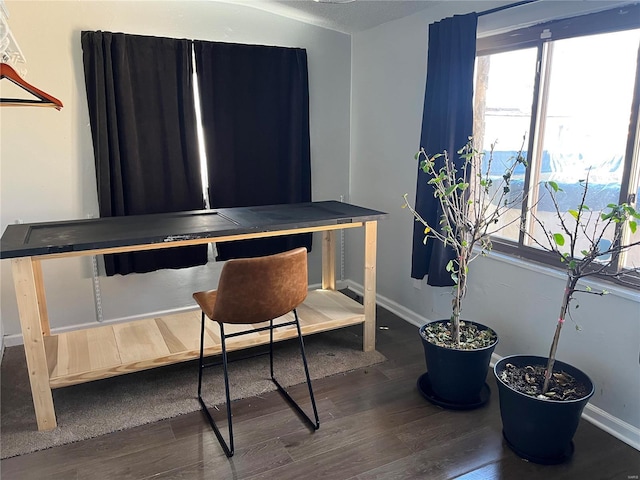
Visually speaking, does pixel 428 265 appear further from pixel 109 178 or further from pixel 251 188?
pixel 109 178

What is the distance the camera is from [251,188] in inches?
138

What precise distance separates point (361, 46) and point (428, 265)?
1805mm

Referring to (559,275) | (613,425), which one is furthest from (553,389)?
(559,275)

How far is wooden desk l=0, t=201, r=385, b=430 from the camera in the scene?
2.11 meters

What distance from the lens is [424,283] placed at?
3303 millimetres

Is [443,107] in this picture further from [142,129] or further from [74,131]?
[74,131]

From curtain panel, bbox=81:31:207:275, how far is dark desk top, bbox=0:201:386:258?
1.64 ft

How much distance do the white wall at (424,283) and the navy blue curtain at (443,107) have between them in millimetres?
168

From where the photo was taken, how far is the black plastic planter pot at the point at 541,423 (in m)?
1.92

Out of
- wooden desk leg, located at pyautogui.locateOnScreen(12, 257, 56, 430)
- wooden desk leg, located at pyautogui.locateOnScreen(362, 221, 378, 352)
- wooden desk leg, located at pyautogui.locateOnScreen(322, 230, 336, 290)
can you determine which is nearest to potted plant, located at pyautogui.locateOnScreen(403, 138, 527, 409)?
wooden desk leg, located at pyautogui.locateOnScreen(362, 221, 378, 352)

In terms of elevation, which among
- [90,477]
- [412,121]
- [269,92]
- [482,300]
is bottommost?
[90,477]

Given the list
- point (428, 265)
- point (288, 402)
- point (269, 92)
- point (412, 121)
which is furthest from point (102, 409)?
point (412, 121)

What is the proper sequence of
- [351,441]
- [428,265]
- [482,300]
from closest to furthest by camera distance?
[351,441], [482,300], [428,265]

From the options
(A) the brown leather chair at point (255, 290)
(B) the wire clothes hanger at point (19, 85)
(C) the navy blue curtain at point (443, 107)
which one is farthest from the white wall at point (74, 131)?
(A) the brown leather chair at point (255, 290)
